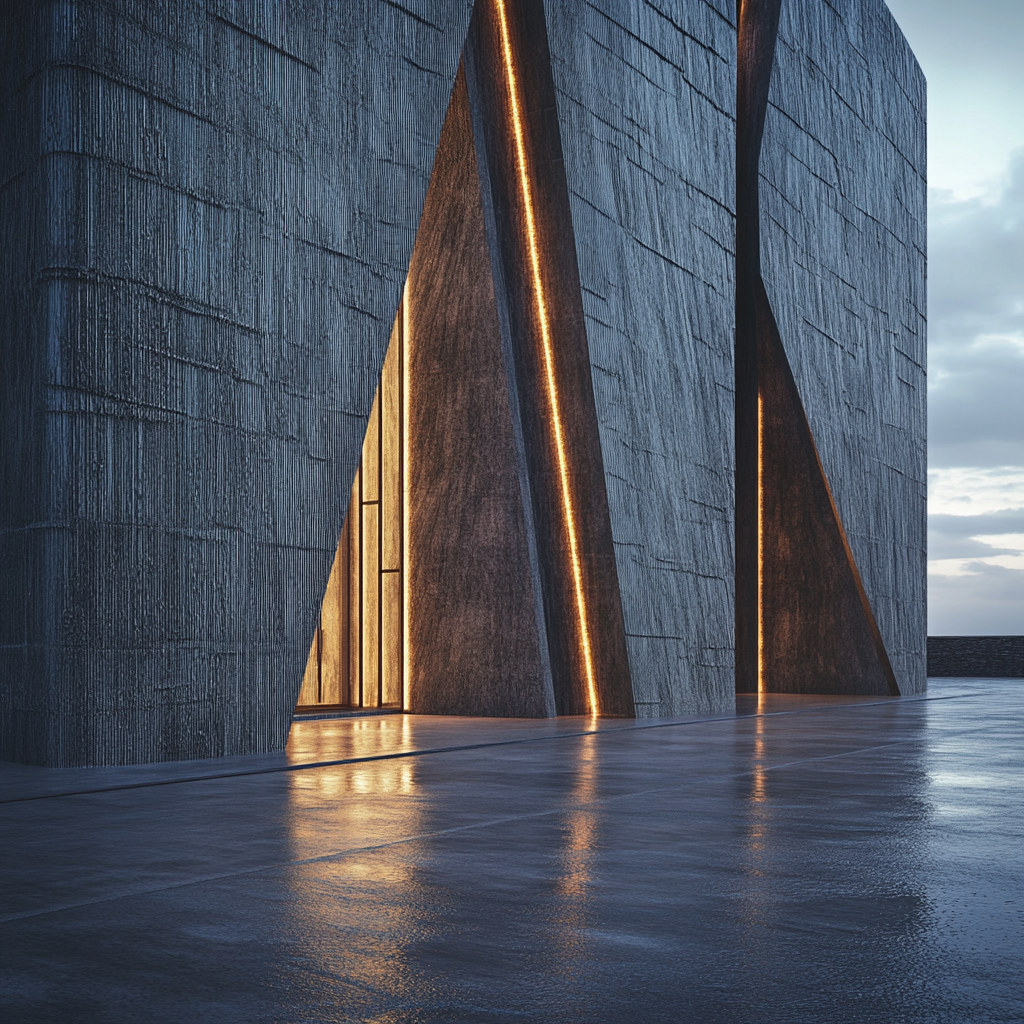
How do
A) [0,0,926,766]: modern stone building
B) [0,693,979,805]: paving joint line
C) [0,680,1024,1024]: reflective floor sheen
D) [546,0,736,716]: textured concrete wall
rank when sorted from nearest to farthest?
[0,680,1024,1024]: reflective floor sheen, [0,693,979,805]: paving joint line, [0,0,926,766]: modern stone building, [546,0,736,716]: textured concrete wall

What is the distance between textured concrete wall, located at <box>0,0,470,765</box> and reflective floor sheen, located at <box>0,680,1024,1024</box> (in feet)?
2.81

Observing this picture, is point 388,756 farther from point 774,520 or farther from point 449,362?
point 774,520

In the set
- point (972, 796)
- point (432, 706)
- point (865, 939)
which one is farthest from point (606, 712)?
point (865, 939)

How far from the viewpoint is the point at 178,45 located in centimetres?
869

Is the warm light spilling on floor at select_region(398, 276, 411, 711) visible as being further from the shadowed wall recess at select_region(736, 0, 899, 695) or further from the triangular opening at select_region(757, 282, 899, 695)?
the triangular opening at select_region(757, 282, 899, 695)

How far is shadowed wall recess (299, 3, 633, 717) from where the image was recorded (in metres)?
13.6

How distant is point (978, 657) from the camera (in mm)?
34844

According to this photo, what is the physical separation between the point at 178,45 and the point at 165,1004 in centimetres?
753

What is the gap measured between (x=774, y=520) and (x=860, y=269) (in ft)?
16.0

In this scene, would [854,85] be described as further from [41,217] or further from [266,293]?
[41,217]

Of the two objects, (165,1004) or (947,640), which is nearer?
(165,1004)

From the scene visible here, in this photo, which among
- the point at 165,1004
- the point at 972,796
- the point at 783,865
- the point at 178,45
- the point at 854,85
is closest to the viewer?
the point at 165,1004

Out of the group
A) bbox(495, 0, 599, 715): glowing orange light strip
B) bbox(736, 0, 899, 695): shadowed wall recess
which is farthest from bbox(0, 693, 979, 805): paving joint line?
bbox(736, 0, 899, 695): shadowed wall recess

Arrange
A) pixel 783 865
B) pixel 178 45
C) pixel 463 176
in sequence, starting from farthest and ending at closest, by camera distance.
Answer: pixel 463 176 → pixel 178 45 → pixel 783 865
